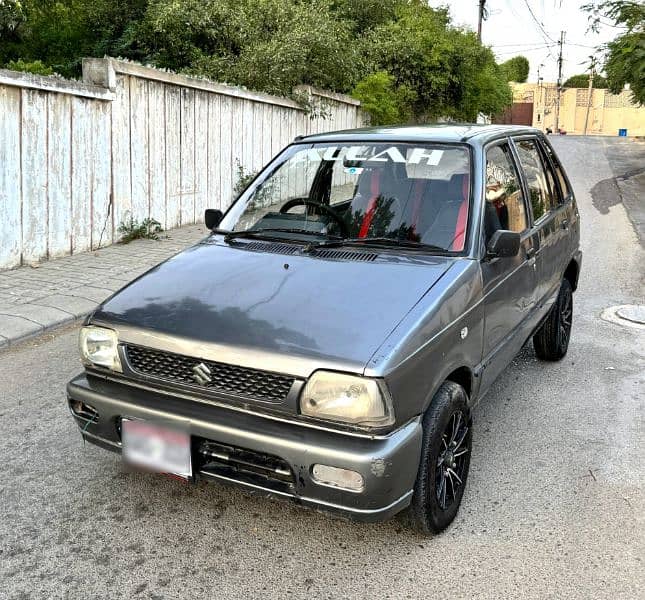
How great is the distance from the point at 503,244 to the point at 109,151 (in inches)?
256

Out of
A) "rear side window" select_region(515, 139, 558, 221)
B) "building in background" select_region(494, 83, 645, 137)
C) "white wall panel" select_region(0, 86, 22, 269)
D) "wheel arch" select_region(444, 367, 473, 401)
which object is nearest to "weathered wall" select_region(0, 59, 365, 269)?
"white wall panel" select_region(0, 86, 22, 269)

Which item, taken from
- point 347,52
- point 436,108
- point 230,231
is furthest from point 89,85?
point 436,108

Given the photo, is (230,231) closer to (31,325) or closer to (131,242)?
(31,325)

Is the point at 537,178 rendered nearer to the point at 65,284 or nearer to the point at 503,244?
the point at 503,244

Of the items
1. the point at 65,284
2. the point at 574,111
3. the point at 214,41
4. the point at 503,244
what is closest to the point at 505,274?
the point at 503,244

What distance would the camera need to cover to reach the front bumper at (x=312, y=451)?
8.36ft

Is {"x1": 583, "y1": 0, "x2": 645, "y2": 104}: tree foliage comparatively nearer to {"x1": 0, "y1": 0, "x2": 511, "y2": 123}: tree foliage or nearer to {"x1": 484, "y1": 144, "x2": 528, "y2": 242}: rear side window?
{"x1": 0, "y1": 0, "x2": 511, "y2": 123}: tree foliage

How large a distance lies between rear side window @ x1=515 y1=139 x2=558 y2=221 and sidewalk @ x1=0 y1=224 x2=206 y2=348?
3926mm

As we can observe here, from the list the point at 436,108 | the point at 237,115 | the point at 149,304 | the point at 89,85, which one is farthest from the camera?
the point at 436,108

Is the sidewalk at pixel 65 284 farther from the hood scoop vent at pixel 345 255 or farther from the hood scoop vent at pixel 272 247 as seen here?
the hood scoop vent at pixel 345 255

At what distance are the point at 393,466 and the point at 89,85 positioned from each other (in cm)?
717

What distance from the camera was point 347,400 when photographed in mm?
2557

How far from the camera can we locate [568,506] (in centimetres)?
335

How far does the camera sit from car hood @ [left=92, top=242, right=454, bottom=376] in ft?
8.72
